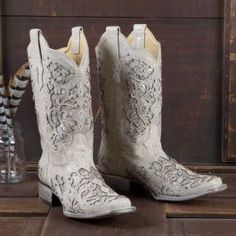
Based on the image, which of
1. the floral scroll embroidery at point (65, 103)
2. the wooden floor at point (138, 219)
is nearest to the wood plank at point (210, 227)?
the wooden floor at point (138, 219)

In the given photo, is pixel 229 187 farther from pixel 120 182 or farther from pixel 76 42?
pixel 76 42

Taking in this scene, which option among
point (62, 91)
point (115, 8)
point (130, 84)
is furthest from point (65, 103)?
point (115, 8)

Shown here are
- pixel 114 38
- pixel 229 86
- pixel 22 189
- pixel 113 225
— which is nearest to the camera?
pixel 113 225

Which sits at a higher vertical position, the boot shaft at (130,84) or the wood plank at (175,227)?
the boot shaft at (130,84)

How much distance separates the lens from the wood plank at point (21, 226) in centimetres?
90

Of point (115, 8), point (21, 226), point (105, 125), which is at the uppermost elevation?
point (115, 8)

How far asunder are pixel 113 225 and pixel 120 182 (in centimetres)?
19

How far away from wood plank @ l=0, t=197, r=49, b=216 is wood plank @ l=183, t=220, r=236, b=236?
0.24m

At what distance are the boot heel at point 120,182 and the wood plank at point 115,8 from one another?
0.37 m

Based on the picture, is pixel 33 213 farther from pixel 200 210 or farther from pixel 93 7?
pixel 93 7

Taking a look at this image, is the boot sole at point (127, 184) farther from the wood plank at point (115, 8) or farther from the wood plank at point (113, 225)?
the wood plank at point (115, 8)

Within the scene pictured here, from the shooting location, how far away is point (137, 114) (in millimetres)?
1054

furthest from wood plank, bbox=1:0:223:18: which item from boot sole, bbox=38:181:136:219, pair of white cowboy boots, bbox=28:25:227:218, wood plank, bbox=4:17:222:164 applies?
boot sole, bbox=38:181:136:219

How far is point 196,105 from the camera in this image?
130cm
